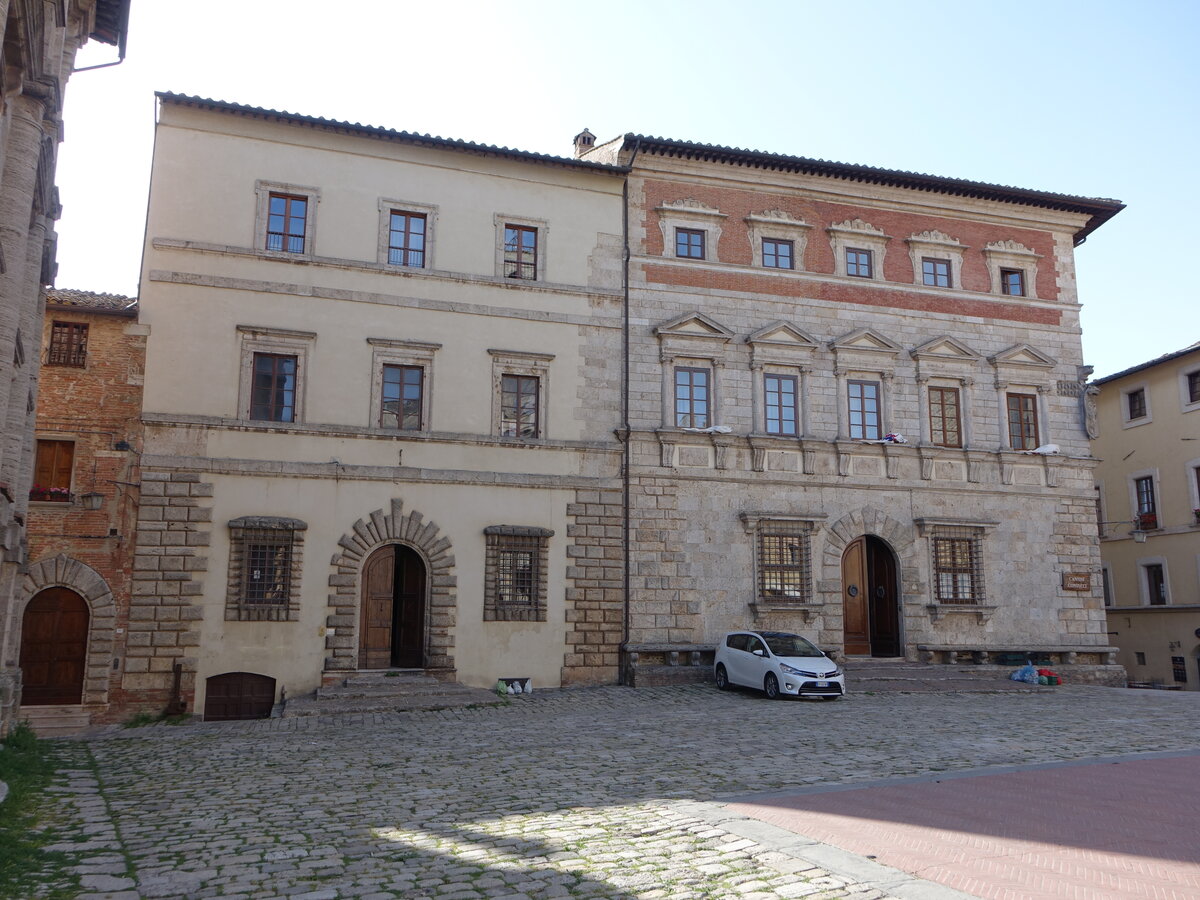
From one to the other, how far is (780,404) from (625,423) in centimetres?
406

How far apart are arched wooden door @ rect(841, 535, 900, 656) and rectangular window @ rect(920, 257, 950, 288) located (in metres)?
7.08

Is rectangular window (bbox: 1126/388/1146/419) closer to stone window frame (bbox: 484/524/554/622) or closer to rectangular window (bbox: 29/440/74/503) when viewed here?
stone window frame (bbox: 484/524/554/622)

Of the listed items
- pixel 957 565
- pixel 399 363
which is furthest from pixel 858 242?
pixel 399 363

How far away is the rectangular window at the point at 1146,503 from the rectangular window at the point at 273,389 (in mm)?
28274

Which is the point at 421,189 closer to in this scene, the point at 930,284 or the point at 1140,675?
the point at 930,284

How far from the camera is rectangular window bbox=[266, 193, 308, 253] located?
2080cm

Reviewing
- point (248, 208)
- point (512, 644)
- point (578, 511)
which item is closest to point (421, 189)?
point (248, 208)

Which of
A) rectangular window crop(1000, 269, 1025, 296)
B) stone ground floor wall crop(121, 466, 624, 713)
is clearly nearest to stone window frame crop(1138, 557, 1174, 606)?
rectangular window crop(1000, 269, 1025, 296)

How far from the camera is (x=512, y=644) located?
20.7m

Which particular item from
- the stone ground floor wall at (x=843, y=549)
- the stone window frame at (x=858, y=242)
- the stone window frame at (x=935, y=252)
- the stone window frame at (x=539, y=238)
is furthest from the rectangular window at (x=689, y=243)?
the stone window frame at (x=935, y=252)

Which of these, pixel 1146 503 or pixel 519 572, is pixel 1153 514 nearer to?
pixel 1146 503

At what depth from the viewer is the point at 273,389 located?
20.2 meters

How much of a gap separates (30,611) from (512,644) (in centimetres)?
940

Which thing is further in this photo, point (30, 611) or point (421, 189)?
point (421, 189)
